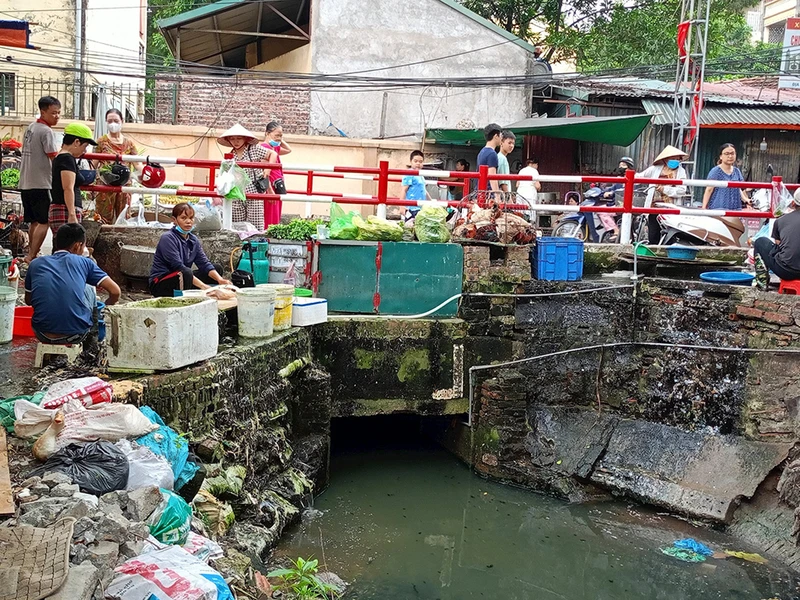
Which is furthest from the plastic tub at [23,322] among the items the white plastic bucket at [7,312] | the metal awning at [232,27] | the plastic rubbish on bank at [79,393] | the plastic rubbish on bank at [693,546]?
the metal awning at [232,27]

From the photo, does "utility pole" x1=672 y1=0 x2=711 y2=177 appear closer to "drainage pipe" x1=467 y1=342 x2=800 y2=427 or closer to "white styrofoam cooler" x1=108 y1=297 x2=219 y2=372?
"drainage pipe" x1=467 y1=342 x2=800 y2=427

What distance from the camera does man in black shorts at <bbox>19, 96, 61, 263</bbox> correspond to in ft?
25.1

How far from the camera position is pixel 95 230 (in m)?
8.89

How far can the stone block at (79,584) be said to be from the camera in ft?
10.9

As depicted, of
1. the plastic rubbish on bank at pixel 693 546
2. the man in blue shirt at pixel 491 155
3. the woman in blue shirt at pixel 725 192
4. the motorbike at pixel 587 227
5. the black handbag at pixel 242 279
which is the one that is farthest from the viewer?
the motorbike at pixel 587 227

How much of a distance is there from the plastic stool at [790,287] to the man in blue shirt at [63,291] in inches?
232

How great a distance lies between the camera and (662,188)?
10383 mm

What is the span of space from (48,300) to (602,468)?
5093mm

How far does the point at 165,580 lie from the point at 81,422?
144 cm

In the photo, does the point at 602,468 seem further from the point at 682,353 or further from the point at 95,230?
the point at 95,230

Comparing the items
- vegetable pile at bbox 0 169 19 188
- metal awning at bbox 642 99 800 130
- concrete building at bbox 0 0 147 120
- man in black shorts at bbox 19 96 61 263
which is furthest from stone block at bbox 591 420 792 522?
concrete building at bbox 0 0 147 120

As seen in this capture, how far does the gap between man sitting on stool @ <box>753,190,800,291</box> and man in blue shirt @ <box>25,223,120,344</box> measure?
5752mm

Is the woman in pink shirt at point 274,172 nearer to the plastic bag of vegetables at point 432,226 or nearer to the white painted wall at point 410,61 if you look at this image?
the plastic bag of vegetables at point 432,226

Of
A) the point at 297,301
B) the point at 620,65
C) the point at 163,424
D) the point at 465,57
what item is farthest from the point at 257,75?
the point at 163,424
